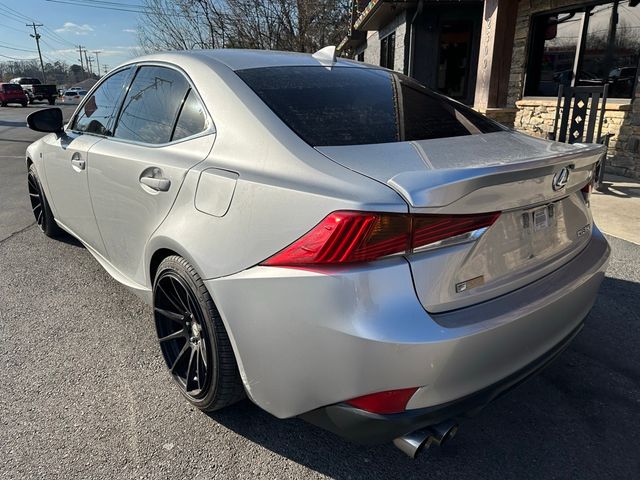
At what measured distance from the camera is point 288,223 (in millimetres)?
1680

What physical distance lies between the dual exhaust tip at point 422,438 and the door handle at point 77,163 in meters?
2.55

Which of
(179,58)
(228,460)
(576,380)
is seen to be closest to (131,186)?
(179,58)

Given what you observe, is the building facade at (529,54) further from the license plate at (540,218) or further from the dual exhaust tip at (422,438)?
the dual exhaust tip at (422,438)

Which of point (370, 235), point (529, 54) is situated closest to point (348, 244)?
point (370, 235)

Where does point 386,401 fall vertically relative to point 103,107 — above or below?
below

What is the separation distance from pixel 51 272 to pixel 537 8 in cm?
858

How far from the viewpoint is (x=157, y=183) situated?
2.33m

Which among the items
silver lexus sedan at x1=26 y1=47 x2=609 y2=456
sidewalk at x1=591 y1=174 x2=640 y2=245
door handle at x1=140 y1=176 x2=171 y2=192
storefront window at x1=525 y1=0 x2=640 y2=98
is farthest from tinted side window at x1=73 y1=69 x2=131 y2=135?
storefront window at x1=525 y1=0 x2=640 y2=98

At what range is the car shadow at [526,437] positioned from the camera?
2.04m

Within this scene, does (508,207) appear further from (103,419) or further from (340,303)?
(103,419)

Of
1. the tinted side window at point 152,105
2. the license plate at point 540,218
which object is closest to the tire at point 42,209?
the tinted side window at point 152,105

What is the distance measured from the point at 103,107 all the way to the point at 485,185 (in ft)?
8.96

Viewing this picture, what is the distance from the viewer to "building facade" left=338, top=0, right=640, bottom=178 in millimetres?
7250

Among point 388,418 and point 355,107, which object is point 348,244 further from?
point 355,107
